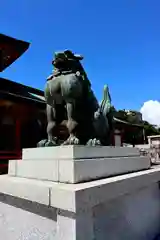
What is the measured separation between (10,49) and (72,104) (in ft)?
27.4

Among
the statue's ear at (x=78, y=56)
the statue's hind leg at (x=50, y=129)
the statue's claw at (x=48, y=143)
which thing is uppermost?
the statue's ear at (x=78, y=56)

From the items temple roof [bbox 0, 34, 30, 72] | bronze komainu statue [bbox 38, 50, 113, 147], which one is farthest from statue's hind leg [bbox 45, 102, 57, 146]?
temple roof [bbox 0, 34, 30, 72]

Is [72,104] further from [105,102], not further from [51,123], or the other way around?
[105,102]

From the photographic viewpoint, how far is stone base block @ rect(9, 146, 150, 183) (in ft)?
4.77

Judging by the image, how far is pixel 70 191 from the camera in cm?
118

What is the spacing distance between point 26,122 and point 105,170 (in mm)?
6662

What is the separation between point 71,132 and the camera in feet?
5.93

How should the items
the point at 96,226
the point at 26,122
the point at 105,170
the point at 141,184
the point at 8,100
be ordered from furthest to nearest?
1. the point at 26,122
2. the point at 8,100
3. the point at 141,184
4. the point at 105,170
5. the point at 96,226

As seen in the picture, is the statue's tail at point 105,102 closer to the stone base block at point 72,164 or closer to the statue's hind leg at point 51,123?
the stone base block at point 72,164

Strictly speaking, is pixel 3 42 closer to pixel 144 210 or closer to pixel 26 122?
pixel 26 122

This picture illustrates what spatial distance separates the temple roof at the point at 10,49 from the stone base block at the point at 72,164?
7746mm

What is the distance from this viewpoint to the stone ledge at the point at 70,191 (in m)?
1.19

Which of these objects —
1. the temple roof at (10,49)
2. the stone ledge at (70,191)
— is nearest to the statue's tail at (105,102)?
the stone ledge at (70,191)

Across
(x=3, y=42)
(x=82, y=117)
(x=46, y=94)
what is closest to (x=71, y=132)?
(x=82, y=117)
